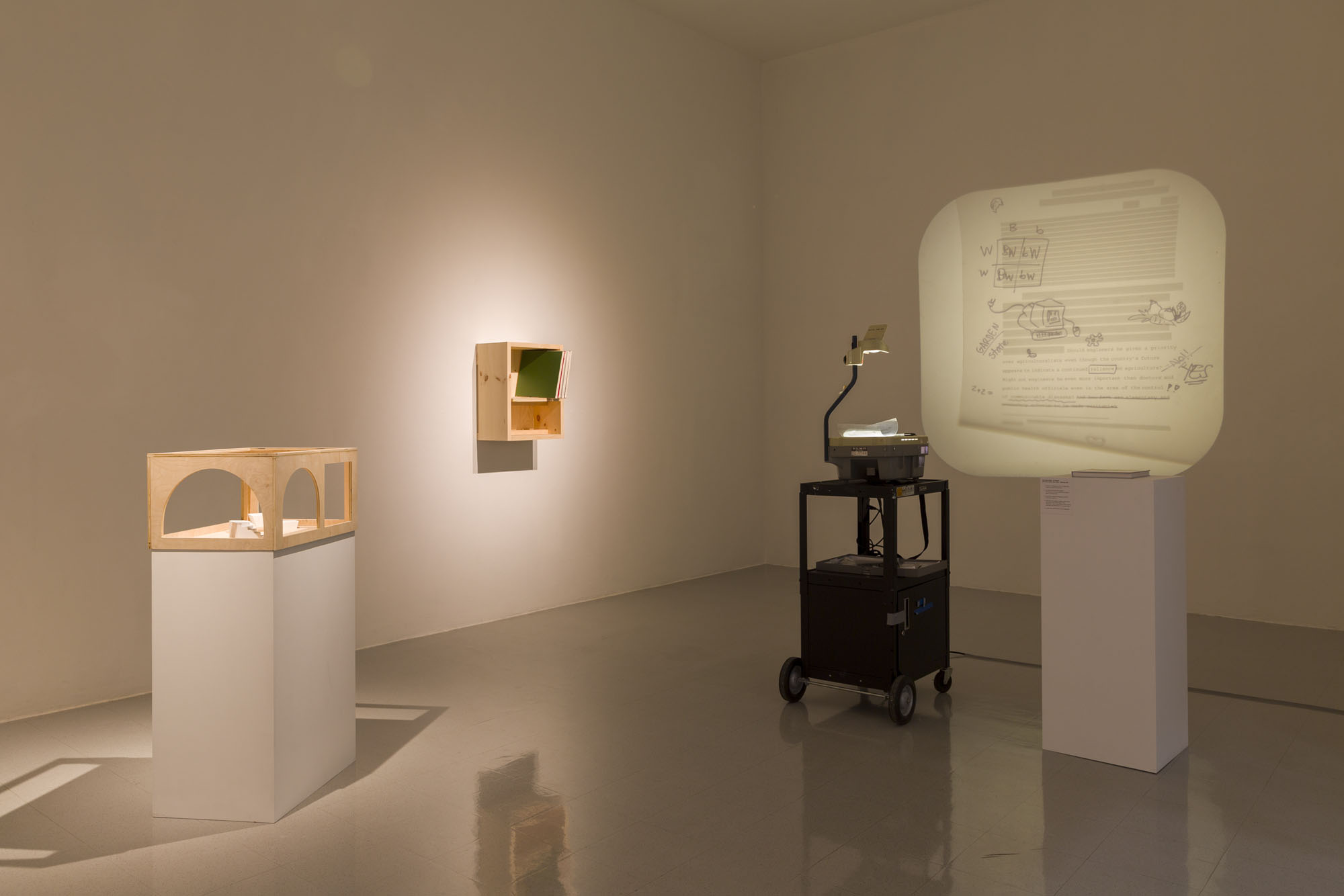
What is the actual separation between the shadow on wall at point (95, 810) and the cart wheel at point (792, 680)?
4.41 feet

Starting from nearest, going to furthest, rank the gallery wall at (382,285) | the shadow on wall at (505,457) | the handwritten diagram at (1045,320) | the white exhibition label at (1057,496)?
1. the white exhibition label at (1057,496)
2. the gallery wall at (382,285)
3. the shadow on wall at (505,457)
4. the handwritten diagram at (1045,320)

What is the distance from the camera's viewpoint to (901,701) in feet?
10.7

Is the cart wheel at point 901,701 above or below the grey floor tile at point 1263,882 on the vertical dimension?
above

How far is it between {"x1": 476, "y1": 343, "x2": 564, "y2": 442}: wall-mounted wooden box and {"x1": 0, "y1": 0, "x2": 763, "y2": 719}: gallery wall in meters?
0.08

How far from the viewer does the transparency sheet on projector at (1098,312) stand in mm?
5172

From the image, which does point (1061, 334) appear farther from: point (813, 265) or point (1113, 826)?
point (1113, 826)

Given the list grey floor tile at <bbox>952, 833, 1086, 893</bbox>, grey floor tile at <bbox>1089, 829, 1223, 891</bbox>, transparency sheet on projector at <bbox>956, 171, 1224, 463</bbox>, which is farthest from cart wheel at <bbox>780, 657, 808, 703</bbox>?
transparency sheet on projector at <bbox>956, 171, 1224, 463</bbox>

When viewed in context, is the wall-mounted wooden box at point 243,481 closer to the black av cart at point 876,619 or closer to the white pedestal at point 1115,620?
the black av cart at point 876,619

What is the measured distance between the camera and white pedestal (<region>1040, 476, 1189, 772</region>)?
2.83 m

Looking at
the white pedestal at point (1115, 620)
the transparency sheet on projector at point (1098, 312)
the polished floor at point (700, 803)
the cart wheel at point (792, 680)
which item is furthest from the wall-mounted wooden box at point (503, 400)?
the white pedestal at point (1115, 620)

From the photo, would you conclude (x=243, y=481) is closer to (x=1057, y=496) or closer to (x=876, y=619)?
(x=876, y=619)

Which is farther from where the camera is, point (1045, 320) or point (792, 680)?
point (1045, 320)

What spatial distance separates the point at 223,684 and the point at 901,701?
7.04 feet

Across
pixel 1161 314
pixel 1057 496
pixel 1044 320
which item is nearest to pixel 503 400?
pixel 1057 496
